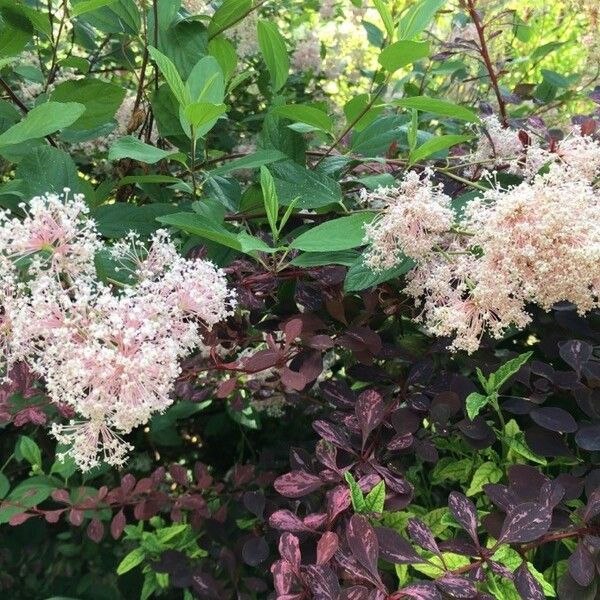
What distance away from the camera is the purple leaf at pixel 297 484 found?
0.70 m

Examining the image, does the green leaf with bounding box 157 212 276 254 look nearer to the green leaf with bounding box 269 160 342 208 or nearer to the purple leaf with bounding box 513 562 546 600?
the green leaf with bounding box 269 160 342 208

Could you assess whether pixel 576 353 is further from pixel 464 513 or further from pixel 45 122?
pixel 45 122

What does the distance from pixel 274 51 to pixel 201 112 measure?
10.4 inches

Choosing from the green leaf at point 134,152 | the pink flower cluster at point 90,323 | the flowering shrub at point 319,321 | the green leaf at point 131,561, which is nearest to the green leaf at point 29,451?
the flowering shrub at point 319,321

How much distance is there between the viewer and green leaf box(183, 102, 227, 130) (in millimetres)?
685

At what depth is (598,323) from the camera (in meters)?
0.84

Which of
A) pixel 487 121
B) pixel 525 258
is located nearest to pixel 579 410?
pixel 525 258

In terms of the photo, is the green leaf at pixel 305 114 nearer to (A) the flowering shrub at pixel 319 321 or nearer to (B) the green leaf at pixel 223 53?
(A) the flowering shrub at pixel 319 321

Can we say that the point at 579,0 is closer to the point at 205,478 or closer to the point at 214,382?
the point at 214,382

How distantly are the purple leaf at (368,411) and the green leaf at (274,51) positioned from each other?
1.46 feet

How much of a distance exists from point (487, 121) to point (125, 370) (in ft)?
2.03

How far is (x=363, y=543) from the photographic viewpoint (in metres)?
0.59

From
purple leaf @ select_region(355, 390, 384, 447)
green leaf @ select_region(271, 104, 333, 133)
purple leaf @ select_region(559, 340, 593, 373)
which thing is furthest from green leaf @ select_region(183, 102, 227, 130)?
purple leaf @ select_region(559, 340, 593, 373)

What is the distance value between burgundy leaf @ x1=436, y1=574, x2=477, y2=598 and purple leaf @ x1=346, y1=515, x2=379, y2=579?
0.05m
